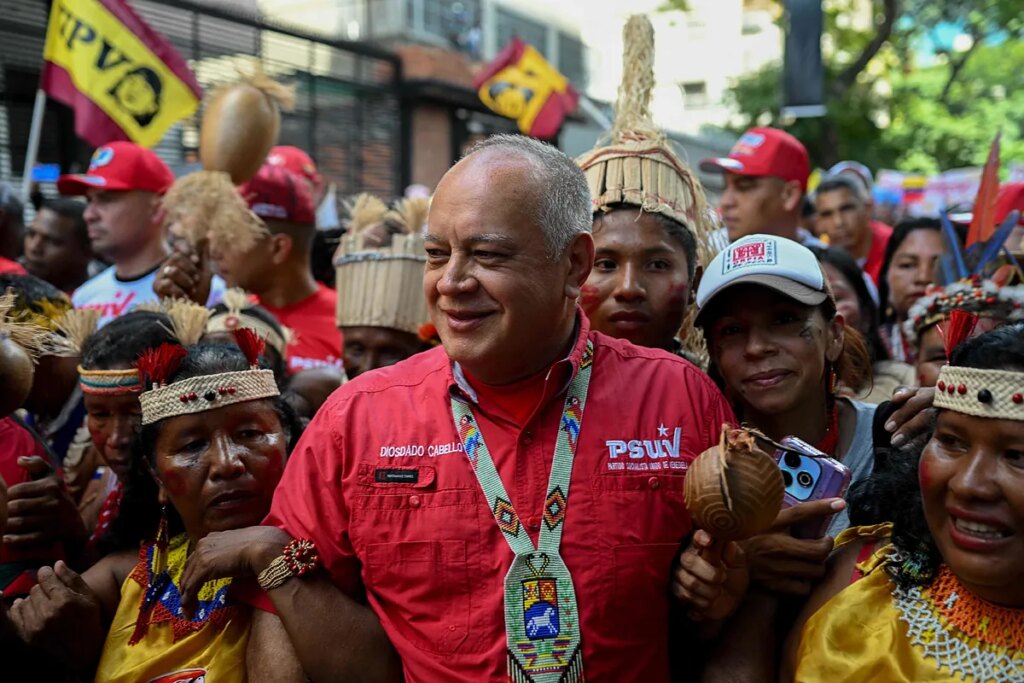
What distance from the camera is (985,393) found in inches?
85.2

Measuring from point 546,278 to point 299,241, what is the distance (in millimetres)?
3125

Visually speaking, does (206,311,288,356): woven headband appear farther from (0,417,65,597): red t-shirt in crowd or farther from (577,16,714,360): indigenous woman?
(577,16,714,360): indigenous woman

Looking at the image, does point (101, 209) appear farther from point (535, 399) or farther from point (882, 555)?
point (882, 555)

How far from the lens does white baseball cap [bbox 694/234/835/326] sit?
9.45ft

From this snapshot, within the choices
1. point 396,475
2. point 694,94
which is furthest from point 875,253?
point 694,94

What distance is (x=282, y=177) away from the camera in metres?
5.44

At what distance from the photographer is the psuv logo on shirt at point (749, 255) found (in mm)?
2910

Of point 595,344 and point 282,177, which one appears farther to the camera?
point 282,177

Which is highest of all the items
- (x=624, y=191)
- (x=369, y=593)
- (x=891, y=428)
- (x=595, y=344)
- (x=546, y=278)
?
(x=624, y=191)

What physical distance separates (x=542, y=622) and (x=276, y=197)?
11.7 feet

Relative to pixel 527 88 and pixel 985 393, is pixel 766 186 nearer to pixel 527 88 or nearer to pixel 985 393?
pixel 985 393

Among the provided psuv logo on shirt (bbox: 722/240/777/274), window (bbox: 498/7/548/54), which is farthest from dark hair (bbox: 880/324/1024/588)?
window (bbox: 498/7/548/54)

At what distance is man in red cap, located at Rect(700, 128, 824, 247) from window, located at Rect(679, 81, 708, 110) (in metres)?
Answer: 29.1

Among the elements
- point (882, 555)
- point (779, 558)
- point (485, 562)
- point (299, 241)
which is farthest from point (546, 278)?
point (299, 241)
